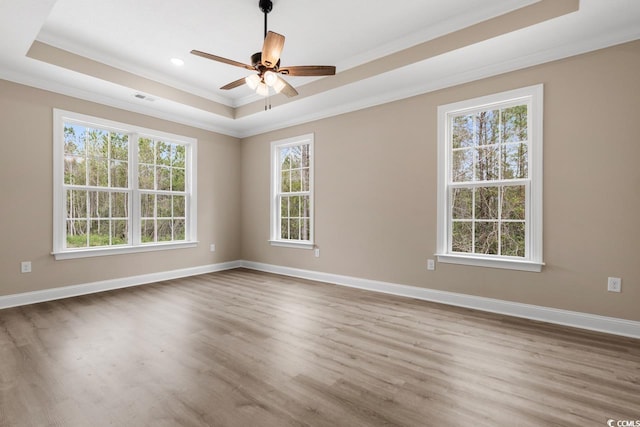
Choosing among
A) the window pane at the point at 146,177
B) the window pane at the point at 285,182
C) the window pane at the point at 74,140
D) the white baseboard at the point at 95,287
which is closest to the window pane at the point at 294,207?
the window pane at the point at 285,182

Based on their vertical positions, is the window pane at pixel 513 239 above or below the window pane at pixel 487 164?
below

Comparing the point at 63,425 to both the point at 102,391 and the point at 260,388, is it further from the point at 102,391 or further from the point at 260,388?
the point at 260,388

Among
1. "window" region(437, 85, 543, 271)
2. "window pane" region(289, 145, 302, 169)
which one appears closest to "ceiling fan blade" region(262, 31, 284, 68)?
"window" region(437, 85, 543, 271)

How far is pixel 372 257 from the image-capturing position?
4.38 m

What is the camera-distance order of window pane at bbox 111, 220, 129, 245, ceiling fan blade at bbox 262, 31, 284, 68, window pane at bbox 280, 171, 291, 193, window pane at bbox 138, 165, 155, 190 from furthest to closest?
1. window pane at bbox 280, 171, 291, 193
2. window pane at bbox 138, 165, 155, 190
3. window pane at bbox 111, 220, 129, 245
4. ceiling fan blade at bbox 262, 31, 284, 68

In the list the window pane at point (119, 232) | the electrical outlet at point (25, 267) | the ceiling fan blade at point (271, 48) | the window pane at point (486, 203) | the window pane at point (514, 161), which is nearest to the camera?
the ceiling fan blade at point (271, 48)

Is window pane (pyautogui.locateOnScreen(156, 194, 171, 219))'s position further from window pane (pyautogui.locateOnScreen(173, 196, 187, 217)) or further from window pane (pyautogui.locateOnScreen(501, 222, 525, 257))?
window pane (pyautogui.locateOnScreen(501, 222, 525, 257))

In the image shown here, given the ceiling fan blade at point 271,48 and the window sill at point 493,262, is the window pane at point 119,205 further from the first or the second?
the window sill at point 493,262

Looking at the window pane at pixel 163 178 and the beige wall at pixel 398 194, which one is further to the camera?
the window pane at pixel 163 178

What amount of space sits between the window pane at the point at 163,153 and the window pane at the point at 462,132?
170 inches

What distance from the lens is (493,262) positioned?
11.2ft

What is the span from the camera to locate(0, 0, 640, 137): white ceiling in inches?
110

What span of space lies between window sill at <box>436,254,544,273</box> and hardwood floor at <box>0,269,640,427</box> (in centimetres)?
53

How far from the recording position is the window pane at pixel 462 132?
372cm
